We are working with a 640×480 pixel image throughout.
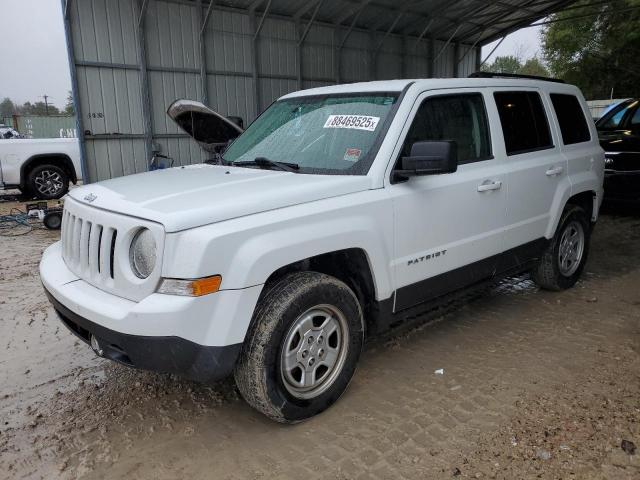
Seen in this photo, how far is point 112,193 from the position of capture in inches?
114

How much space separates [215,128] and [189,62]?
246 inches

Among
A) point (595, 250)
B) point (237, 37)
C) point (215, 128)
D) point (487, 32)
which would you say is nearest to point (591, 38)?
point (487, 32)

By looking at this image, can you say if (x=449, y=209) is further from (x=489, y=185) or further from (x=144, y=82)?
(x=144, y=82)

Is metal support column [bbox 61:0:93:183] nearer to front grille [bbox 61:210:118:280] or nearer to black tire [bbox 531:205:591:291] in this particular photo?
front grille [bbox 61:210:118:280]

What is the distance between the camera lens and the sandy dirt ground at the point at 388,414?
2.54 metres

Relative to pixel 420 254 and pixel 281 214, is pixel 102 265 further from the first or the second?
pixel 420 254

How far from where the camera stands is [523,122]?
4.14m

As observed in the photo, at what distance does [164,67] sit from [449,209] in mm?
9527

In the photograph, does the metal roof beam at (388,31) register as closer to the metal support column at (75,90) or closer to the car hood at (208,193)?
the metal support column at (75,90)

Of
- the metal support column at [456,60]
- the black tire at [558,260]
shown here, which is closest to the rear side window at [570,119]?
the black tire at [558,260]

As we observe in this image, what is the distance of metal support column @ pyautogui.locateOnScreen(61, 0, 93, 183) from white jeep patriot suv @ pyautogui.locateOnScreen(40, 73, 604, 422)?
24.4 feet

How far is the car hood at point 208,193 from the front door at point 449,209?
0.46m

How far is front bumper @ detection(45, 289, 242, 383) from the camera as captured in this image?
2344 mm

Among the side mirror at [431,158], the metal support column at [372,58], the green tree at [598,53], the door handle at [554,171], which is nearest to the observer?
the side mirror at [431,158]
